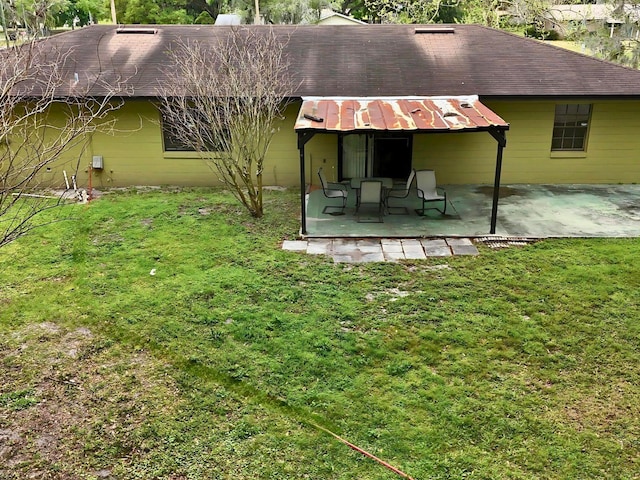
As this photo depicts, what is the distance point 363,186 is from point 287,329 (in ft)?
14.5

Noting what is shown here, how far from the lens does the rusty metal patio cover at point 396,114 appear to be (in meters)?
9.09

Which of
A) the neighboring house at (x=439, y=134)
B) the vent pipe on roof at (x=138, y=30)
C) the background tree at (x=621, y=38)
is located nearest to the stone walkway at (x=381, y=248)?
the neighboring house at (x=439, y=134)

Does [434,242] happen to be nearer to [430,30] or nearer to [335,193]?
[335,193]

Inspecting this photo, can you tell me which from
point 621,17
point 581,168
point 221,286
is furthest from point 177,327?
point 621,17

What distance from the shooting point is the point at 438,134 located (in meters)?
12.5

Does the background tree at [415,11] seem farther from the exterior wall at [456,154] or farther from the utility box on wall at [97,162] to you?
the utility box on wall at [97,162]

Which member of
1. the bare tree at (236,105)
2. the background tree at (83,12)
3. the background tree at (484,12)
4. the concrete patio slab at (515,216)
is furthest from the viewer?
the background tree at (83,12)

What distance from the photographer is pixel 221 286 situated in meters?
7.68

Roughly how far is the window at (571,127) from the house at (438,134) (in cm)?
2

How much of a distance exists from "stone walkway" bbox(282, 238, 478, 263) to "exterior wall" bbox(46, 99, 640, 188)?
3861mm

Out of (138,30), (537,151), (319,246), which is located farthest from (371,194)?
(138,30)

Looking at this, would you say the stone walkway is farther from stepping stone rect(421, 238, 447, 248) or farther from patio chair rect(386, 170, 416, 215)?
patio chair rect(386, 170, 416, 215)

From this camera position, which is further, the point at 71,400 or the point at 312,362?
the point at 312,362

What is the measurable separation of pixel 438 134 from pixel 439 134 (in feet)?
0.10
